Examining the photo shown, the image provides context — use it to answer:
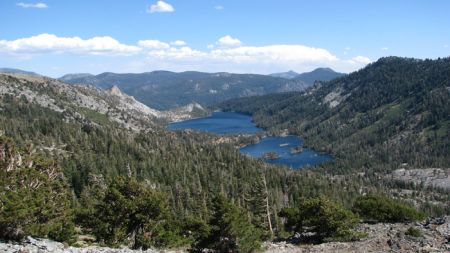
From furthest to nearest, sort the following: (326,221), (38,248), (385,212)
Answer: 1. (385,212)
2. (326,221)
3. (38,248)

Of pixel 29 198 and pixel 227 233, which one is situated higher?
pixel 29 198

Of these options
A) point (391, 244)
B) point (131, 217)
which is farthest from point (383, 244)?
point (131, 217)

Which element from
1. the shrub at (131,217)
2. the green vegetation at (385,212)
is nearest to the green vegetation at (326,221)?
the shrub at (131,217)

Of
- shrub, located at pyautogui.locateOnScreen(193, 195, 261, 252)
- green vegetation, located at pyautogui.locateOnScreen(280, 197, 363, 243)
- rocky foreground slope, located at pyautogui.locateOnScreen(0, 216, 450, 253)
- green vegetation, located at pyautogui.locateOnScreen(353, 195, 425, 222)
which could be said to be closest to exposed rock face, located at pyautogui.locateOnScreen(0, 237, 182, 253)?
rocky foreground slope, located at pyautogui.locateOnScreen(0, 216, 450, 253)

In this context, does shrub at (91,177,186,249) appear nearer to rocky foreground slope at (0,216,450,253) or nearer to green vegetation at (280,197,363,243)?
rocky foreground slope at (0,216,450,253)

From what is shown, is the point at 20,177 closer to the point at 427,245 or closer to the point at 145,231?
the point at 145,231

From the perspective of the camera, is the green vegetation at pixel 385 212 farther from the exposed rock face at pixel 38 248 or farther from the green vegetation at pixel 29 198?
the green vegetation at pixel 29 198

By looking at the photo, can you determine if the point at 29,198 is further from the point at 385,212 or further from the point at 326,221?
the point at 385,212

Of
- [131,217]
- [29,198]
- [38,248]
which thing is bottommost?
[131,217]

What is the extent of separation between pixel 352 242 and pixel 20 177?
173 ft

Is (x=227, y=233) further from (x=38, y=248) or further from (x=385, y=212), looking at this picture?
(x=385, y=212)

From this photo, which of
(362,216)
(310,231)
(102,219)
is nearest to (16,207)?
(102,219)

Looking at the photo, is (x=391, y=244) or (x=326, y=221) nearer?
(x=391, y=244)

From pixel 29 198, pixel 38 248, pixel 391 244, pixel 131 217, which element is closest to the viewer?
pixel 38 248
